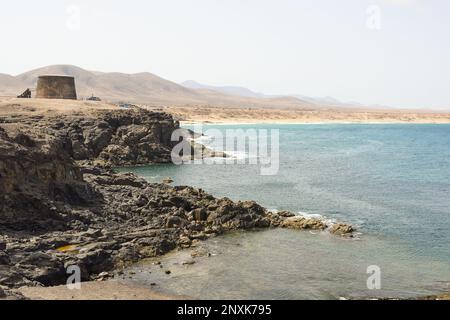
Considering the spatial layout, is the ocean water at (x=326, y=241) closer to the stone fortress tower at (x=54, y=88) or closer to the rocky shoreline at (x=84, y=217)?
the rocky shoreline at (x=84, y=217)

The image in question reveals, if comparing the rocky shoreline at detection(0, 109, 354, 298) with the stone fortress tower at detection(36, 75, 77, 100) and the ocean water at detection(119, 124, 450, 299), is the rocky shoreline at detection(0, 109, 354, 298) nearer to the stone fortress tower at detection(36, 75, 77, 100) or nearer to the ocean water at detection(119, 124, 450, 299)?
the ocean water at detection(119, 124, 450, 299)

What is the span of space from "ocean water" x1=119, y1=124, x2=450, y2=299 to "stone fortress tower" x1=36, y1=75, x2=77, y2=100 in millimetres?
28681

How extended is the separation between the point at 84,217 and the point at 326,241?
40.8 ft

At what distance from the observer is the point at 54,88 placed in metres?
76.2

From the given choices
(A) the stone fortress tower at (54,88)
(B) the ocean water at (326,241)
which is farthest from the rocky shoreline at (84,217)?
(A) the stone fortress tower at (54,88)

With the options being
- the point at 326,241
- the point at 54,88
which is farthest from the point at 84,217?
the point at 54,88

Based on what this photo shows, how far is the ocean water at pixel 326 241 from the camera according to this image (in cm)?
2162

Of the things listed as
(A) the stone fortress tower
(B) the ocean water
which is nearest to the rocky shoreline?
(B) the ocean water

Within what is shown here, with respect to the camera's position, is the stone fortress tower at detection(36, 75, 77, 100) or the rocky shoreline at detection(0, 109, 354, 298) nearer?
the rocky shoreline at detection(0, 109, 354, 298)

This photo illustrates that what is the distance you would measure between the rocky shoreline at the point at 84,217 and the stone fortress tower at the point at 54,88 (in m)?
39.1

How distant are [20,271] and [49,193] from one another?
27.9ft

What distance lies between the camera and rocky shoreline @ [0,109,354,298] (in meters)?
22.1

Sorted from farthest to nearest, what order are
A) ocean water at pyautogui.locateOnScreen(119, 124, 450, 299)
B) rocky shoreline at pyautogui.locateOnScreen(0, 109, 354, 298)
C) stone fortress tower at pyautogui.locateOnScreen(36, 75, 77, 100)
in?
stone fortress tower at pyautogui.locateOnScreen(36, 75, 77, 100), rocky shoreline at pyautogui.locateOnScreen(0, 109, 354, 298), ocean water at pyautogui.locateOnScreen(119, 124, 450, 299)
